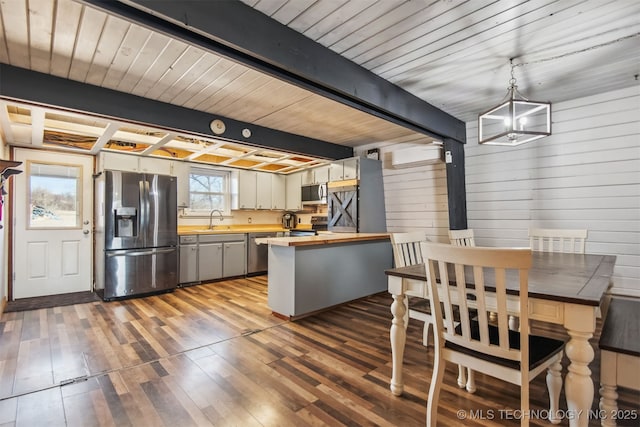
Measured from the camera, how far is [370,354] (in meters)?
2.55

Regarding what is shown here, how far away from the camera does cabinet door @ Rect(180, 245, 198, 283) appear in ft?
16.4

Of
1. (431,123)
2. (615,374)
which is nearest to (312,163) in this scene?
(431,123)

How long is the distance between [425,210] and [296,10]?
3.48 metres

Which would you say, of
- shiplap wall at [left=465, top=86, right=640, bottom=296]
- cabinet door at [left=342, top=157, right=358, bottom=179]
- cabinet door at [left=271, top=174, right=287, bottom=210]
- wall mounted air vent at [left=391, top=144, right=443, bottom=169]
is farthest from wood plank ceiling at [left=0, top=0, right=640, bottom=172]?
cabinet door at [left=271, top=174, right=287, bottom=210]

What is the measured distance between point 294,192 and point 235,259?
1928 mm

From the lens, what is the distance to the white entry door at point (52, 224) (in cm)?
430

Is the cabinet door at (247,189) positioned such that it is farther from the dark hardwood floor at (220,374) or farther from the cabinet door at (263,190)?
the dark hardwood floor at (220,374)

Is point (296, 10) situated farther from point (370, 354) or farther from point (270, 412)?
point (370, 354)

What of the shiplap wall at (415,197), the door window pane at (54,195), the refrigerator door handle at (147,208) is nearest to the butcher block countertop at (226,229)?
the refrigerator door handle at (147,208)

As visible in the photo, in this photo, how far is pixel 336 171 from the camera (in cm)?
527

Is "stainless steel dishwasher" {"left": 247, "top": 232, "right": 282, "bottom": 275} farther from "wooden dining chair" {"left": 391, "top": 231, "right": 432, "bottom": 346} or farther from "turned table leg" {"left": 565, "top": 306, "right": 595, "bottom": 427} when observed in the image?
"turned table leg" {"left": 565, "top": 306, "right": 595, "bottom": 427}

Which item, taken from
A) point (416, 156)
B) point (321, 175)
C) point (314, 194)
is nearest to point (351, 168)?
point (321, 175)

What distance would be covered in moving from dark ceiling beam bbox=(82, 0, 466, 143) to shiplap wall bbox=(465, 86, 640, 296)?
72.0 inches

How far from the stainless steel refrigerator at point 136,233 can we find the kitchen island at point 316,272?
2037mm
